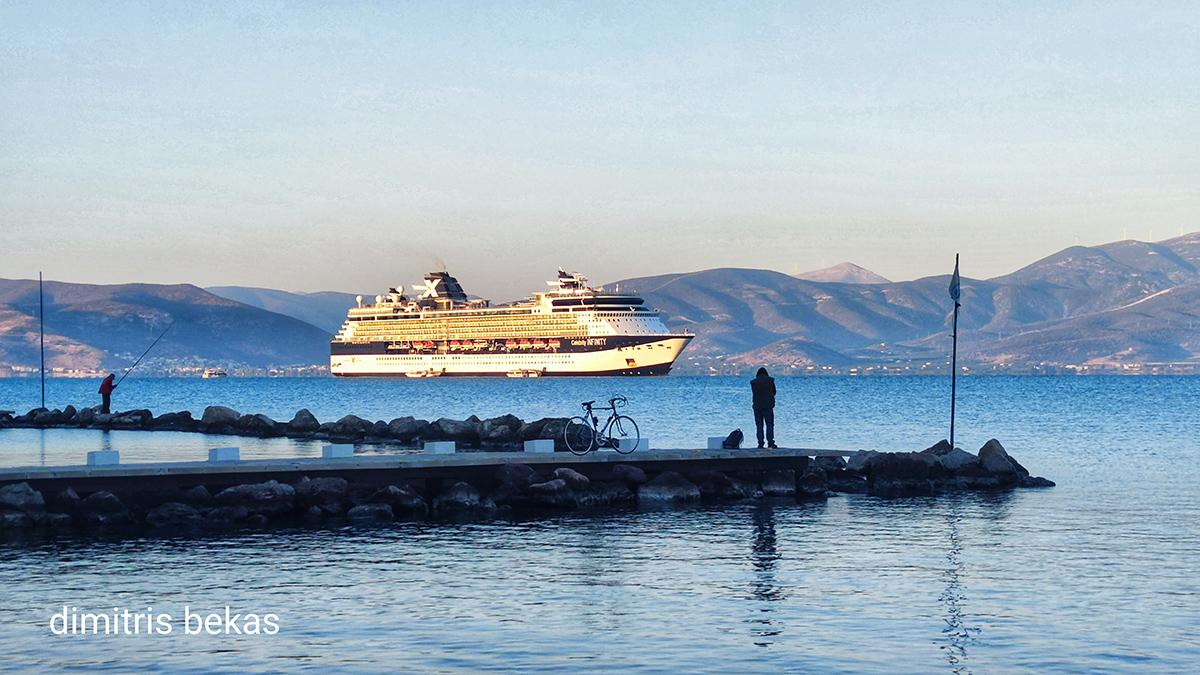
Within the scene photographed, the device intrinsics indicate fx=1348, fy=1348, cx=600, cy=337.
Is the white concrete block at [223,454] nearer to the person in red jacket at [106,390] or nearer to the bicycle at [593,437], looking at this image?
the bicycle at [593,437]

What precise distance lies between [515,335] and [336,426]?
8414 cm

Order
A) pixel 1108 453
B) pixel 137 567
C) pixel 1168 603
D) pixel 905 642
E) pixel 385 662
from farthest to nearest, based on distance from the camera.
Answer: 1. pixel 1108 453
2. pixel 137 567
3. pixel 1168 603
4. pixel 905 642
5. pixel 385 662

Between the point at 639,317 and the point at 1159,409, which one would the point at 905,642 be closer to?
the point at 1159,409

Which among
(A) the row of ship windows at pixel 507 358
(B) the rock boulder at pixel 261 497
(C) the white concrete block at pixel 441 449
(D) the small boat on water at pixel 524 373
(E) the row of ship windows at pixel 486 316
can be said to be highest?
(E) the row of ship windows at pixel 486 316

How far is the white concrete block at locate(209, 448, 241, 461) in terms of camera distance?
21531 millimetres

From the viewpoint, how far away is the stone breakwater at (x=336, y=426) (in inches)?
1351

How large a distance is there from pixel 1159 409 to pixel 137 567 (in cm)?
6077

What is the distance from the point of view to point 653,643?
11375mm

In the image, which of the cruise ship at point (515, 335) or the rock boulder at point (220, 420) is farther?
the cruise ship at point (515, 335)

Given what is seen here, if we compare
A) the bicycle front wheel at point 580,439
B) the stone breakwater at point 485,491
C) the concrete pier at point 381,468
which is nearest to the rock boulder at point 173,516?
the stone breakwater at point 485,491

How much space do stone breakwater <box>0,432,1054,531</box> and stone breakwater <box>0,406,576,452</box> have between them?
5.63 meters

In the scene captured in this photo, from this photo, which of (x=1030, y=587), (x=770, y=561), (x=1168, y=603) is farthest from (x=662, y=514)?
(x=1168, y=603)

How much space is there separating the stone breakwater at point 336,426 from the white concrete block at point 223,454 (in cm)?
764

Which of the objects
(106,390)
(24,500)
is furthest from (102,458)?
(106,390)
